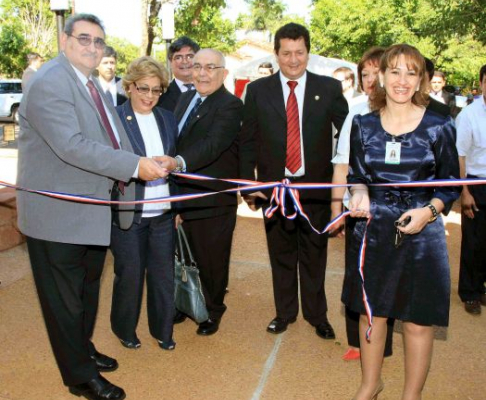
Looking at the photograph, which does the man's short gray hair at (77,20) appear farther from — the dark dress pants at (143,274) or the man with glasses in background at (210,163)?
the dark dress pants at (143,274)

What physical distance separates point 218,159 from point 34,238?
1.54m

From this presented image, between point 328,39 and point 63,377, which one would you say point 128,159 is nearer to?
point 63,377

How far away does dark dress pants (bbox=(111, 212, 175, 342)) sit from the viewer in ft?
12.6

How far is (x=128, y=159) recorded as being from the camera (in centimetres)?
317

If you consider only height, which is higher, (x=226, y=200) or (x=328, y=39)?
(x=328, y=39)

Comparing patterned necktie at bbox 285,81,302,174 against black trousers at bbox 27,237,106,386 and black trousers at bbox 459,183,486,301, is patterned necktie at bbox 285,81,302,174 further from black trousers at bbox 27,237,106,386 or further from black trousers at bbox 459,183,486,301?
black trousers at bbox 459,183,486,301

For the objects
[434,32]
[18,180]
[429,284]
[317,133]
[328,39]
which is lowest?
[429,284]

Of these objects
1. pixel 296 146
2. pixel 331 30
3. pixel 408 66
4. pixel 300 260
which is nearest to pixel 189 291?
pixel 300 260

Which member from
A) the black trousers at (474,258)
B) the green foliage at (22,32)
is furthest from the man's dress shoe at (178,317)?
the green foliage at (22,32)

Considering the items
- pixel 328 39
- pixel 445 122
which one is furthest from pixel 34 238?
pixel 328 39

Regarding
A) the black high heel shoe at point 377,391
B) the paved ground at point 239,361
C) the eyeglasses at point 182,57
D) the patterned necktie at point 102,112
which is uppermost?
the eyeglasses at point 182,57

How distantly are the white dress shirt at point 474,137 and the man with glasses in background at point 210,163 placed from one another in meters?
1.98

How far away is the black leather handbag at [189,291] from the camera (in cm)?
414

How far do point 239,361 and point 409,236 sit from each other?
1.62 meters
